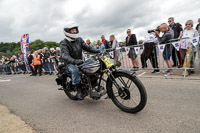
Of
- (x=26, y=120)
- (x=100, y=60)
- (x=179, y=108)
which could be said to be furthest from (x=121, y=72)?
(x=26, y=120)

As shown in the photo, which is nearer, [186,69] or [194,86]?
[194,86]

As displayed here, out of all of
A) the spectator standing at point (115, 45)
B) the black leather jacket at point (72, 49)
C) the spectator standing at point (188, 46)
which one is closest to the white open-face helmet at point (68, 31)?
the black leather jacket at point (72, 49)

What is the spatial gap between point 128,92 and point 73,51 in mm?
1691

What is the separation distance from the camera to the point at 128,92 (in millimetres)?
2635

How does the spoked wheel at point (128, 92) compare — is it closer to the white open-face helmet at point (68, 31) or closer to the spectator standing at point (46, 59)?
the white open-face helmet at point (68, 31)

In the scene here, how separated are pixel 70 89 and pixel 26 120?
1.25m

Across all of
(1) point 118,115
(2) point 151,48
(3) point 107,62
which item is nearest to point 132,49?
(2) point 151,48

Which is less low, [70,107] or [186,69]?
[186,69]

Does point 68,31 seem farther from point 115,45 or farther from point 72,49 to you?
point 115,45

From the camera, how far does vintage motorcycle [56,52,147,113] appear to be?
8.17 ft

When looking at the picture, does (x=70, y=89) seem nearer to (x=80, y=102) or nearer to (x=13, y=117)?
(x=80, y=102)

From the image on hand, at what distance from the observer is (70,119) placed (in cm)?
274

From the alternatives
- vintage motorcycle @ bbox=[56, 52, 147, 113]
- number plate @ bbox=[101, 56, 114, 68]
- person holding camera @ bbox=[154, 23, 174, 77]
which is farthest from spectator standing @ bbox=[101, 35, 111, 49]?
number plate @ bbox=[101, 56, 114, 68]

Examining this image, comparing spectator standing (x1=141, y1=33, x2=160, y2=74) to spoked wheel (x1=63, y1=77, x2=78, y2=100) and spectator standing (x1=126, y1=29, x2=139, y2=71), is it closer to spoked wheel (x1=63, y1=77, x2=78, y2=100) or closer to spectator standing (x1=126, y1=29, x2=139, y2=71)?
spectator standing (x1=126, y1=29, x2=139, y2=71)
